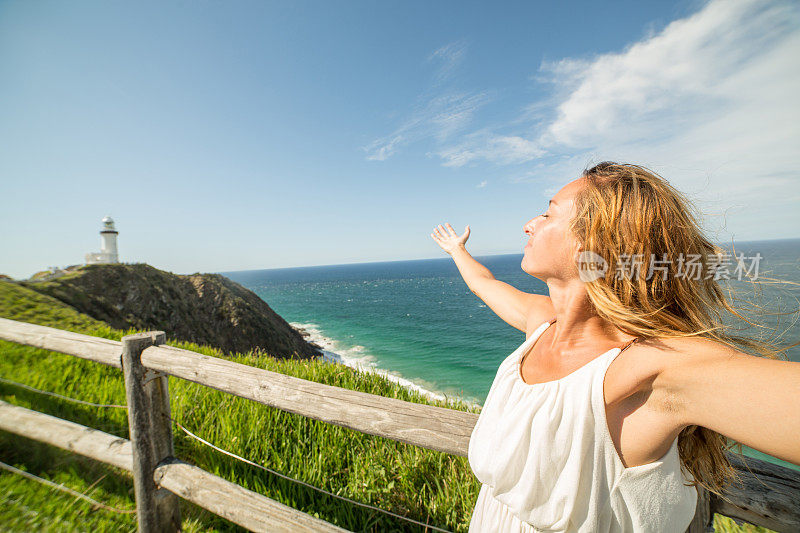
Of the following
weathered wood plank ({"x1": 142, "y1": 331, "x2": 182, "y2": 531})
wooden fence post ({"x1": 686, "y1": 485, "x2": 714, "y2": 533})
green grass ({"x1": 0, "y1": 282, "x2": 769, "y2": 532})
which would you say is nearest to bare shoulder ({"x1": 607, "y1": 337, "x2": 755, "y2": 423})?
wooden fence post ({"x1": 686, "y1": 485, "x2": 714, "y2": 533})

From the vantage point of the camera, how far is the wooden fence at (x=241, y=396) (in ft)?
4.18

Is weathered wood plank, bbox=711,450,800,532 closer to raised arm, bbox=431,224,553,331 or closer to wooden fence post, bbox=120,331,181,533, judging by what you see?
raised arm, bbox=431,224,553,331

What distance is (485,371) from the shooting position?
21734mm

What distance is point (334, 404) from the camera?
1.77 m

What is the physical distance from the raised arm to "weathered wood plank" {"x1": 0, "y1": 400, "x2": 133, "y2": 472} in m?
2.82

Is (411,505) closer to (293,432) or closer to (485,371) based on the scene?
(293,432)

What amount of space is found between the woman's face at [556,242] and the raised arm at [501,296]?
24 centimetres

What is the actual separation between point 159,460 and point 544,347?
277 cm

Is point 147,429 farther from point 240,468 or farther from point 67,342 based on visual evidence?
point 67,342

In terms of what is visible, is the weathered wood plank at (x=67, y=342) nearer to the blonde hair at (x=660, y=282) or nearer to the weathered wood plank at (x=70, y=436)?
the weathered wood plank at (x=70, y=436)

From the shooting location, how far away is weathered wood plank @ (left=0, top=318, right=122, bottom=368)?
2.45m

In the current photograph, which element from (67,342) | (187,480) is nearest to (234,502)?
(187,480)

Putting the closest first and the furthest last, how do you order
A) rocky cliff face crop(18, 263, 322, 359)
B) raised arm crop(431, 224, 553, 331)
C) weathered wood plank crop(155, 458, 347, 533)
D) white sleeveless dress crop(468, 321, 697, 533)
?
white sleeveless dress crop(468, 321, 697, 533) < raised arm crop(431, 224, 553, 331) < weathered wood plank crop(155, 458, 347, 533) < rocky cliff face crop(18, 263, 322, 359)

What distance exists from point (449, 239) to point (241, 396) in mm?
1764
